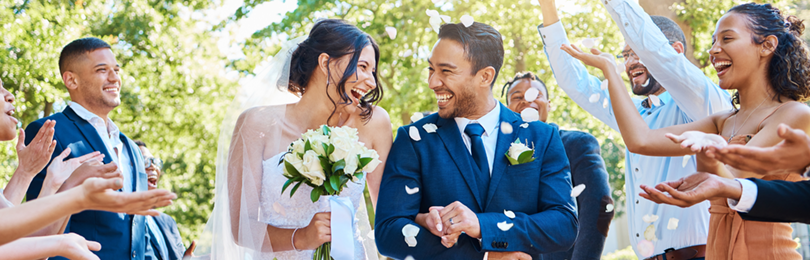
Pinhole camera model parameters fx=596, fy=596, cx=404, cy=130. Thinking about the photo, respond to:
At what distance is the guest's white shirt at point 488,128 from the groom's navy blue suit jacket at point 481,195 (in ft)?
0.23

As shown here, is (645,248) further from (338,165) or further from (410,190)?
(338,165)

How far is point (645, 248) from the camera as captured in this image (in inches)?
157

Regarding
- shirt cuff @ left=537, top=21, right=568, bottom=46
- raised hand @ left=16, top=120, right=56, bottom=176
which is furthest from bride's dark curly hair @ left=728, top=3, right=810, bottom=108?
raised hand @ left=16, top=120, right=56, bottom=176

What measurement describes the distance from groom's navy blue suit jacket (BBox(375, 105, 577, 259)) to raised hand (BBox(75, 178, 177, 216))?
130 cm

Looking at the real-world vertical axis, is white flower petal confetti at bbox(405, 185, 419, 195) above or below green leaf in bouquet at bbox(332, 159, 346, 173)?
below

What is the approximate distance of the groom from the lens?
119 inches

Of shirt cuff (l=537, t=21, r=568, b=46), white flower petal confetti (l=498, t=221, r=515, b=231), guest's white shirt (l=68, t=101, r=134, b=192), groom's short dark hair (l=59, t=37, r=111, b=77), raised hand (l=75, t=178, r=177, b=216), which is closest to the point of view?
raised hand (l=75, t=178, r=177, b=216)

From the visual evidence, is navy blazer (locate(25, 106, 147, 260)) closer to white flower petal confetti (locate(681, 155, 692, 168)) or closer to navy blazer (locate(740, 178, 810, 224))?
white flower petal confetti (locate(681, 155, 692, 168))

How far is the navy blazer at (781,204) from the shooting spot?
2586 millimetres

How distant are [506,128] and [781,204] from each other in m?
1.37

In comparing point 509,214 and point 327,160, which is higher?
point 327,160

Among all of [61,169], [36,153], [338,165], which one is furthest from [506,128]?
[36,153]

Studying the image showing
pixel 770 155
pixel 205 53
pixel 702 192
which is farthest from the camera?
pixel 205 53

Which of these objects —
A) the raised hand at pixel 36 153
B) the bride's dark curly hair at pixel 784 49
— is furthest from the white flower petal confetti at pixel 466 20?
the raised hand at pixel 36 153
